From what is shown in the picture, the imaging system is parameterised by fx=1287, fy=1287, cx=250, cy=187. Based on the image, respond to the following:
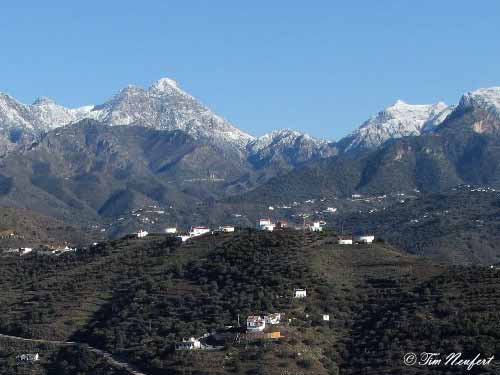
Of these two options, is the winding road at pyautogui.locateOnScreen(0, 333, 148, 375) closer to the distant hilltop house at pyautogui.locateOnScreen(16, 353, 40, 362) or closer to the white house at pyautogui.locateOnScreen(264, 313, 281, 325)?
the distant hilltop house at pyautogui.locateOnScreen(16, 353, 40, 362)

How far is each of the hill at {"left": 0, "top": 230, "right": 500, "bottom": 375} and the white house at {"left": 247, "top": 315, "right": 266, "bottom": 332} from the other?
52.7 inches

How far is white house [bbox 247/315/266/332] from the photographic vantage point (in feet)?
351

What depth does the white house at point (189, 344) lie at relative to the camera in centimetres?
10638

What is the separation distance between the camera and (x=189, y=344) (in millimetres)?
106938

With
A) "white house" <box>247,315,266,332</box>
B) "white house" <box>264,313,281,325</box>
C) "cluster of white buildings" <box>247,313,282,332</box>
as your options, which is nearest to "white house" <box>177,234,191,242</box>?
"cluster of white buildings" <box>247,313,282,332</box>

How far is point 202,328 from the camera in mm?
113438

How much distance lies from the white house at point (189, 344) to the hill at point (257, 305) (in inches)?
36.6

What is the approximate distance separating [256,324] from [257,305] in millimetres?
11016

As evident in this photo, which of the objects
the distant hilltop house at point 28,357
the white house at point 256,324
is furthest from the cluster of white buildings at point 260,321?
the distant hilltop house at point 28,357

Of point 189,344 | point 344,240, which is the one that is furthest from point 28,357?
point 344,240

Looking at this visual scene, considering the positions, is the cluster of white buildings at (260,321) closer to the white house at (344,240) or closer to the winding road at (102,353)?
the winding road at (102,353)

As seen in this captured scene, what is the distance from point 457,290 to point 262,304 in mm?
17817

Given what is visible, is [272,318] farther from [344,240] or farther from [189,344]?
[344,240]

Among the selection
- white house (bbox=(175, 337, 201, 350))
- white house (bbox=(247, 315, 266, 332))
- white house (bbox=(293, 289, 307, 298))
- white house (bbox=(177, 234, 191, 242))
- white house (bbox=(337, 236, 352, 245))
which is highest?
white house (bbox=(177, 234, 191, 242))
